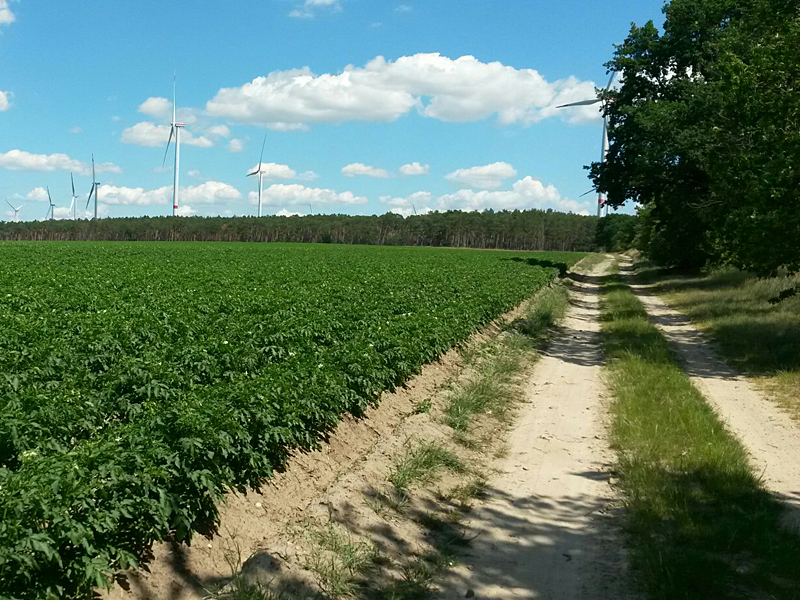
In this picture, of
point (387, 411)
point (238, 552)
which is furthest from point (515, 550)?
point (387, 411)

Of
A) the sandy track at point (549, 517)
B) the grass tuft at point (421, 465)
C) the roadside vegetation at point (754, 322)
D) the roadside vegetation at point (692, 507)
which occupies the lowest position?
the sandy track at point (549, 517)

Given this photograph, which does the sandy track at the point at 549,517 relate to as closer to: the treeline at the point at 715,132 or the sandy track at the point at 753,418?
the sandy track at the point at 753,418

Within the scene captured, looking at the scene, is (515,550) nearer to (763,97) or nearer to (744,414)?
(744,414)

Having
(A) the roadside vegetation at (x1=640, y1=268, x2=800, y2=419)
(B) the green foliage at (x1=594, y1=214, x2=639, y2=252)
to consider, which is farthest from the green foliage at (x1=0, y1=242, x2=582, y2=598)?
(B) the green foliage at (x1=594, y1=214, x2=639, y2=252)

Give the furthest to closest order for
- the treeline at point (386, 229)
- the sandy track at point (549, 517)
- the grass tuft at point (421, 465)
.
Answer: the treeline at point (386, 229) < the grass tuft at point (421, 465) < the sandy track at point (549, 517)

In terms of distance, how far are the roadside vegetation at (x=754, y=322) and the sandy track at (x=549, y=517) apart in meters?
3.55

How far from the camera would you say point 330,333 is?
13.3 metres

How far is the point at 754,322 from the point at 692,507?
15.6m

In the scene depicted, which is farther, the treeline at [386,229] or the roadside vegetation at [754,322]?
the treeline at [386,229]

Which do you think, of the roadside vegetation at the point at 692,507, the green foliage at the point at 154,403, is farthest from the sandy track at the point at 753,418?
the green foliage at the point at 154,403

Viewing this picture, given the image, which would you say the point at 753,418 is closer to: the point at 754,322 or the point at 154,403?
the point at 154,403

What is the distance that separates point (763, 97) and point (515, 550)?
14143mm

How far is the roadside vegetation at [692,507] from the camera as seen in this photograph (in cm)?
581

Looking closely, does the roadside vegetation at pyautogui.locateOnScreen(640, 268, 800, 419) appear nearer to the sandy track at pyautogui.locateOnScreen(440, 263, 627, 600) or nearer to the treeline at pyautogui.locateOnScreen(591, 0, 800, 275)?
the treeline at pyautogui.locateOnScreen(591, 0, 800, 275)
